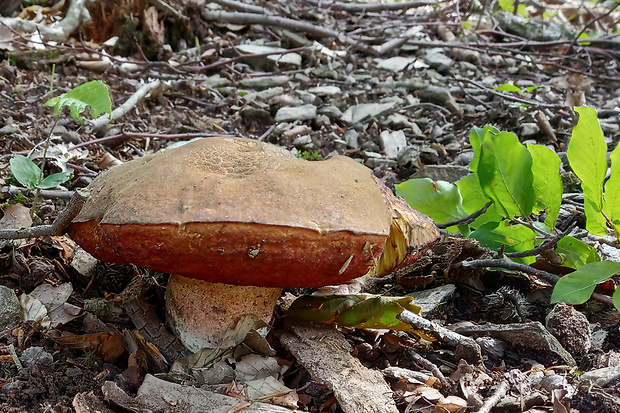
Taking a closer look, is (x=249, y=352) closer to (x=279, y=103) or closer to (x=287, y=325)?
(x=287, y=325)

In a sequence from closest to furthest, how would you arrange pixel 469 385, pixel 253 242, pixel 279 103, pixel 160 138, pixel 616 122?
1. pixel 253 242
2. pixel 469 385
3. pixel 160 138
4. pixel 616 122
5. pixel 279 103

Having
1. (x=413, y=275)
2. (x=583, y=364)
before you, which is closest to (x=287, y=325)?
(x=413, y=275)

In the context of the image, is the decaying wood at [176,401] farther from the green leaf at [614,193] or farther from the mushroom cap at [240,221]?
the green leaf at [614,193]

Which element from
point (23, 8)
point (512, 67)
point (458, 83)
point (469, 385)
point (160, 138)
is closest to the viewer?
point (469, 385)

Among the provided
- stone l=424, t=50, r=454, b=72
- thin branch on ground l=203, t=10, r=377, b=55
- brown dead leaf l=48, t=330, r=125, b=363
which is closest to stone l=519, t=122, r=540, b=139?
stone l=424, t=50, r=454, b=72

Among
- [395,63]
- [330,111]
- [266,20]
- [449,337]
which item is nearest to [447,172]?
[330,111]

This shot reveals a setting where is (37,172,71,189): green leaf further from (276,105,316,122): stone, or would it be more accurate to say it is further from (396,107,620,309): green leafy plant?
(276,105,316,122): stone

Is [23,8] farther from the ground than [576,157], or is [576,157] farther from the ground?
[576,157]
